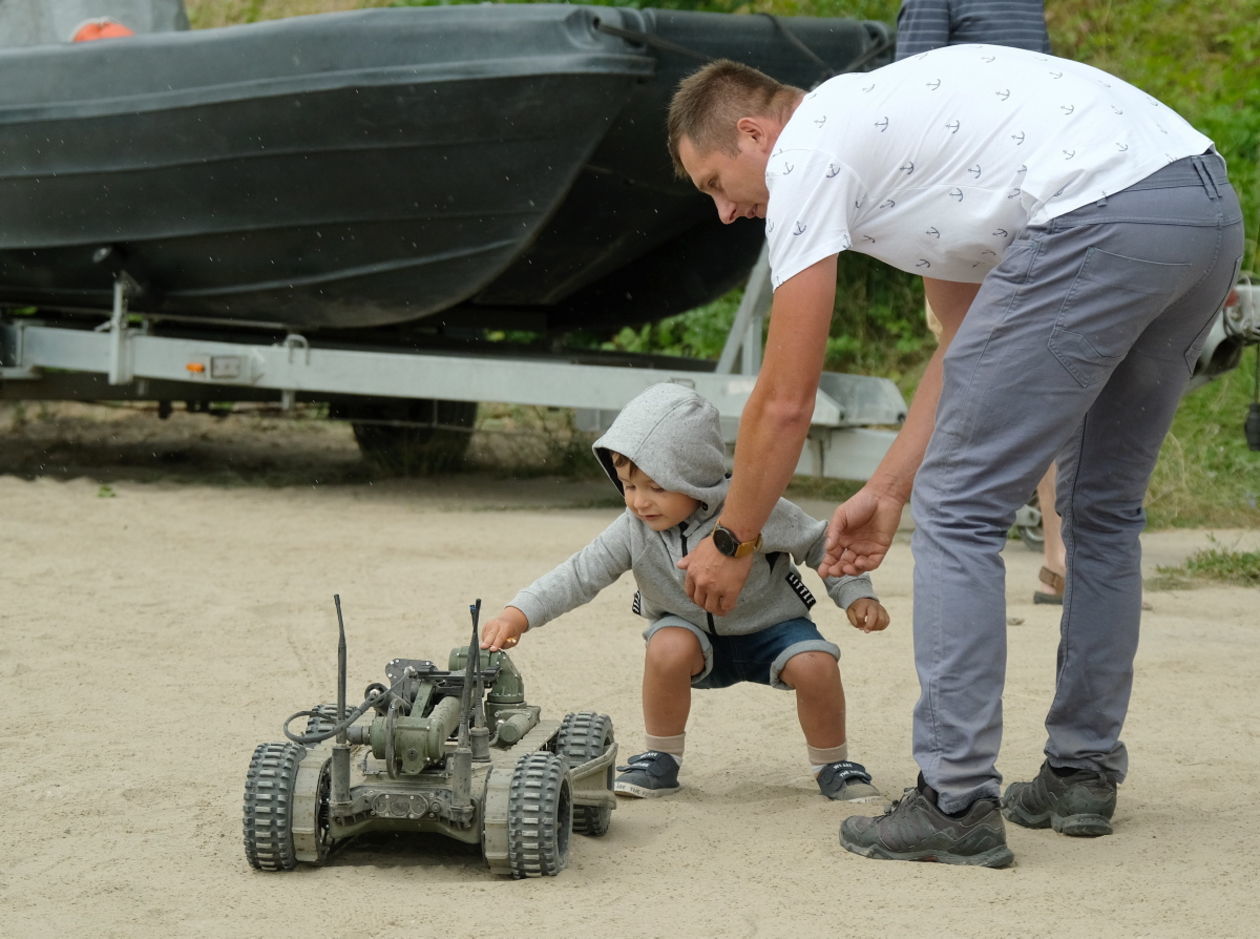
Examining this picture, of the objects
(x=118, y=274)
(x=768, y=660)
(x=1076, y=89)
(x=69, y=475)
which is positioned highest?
(x=1076, y=89)

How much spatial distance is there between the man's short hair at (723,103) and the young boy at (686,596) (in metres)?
0.53

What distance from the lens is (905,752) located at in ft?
11.2

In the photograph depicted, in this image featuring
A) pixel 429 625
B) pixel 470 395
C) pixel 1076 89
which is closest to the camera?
pixel 1076 89

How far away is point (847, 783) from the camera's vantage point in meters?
3.00

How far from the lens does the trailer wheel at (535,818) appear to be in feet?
8.02

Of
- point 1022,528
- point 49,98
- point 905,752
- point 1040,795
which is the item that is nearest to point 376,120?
point 49,98

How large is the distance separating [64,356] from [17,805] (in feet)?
15.2

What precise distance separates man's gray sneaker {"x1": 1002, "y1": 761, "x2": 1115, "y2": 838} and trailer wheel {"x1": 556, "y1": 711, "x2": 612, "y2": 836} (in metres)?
0.75

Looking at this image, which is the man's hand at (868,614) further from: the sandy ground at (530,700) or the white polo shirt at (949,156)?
the white polo shirt at (949,156)

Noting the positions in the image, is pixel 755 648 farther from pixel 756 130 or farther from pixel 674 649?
pixel 756 130

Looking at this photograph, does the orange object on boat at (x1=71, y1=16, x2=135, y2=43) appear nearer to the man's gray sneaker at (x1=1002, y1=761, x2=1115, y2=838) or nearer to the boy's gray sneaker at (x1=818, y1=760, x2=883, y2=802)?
the boy's gray sneaker at (x1=818, y1=760, x2=883, y2=802)

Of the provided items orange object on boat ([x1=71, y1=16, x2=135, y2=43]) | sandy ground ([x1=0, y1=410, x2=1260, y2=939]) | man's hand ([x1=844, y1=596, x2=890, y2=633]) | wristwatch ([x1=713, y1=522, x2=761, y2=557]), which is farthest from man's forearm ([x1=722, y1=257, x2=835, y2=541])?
orange object on boat ([x1=71, y1=16, x2=135, y2=43])

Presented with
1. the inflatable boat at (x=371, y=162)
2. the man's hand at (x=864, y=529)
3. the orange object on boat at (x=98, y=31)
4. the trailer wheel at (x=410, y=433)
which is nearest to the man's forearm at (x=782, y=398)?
the man's hand at (x=864, y=529)

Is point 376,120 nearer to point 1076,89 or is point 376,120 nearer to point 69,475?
point 69,475
